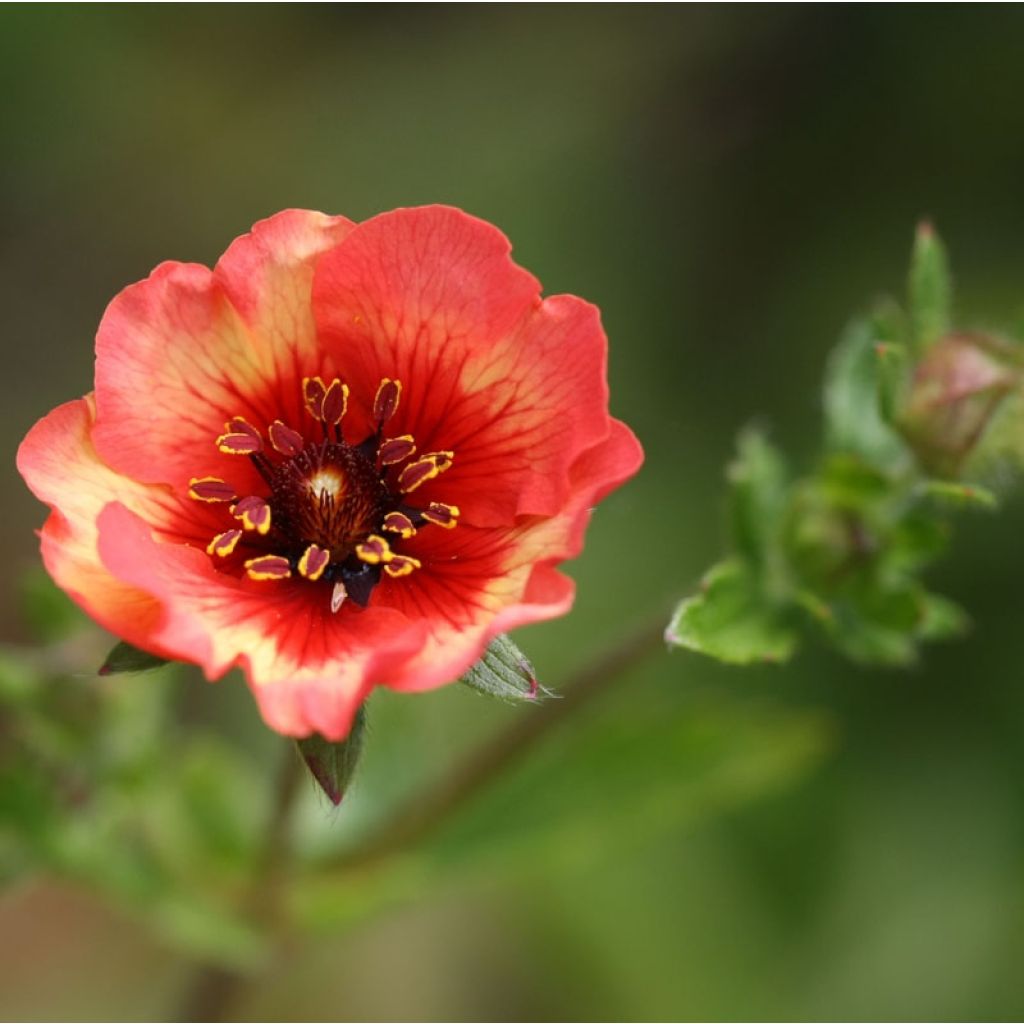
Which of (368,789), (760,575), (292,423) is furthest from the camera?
(368,789)

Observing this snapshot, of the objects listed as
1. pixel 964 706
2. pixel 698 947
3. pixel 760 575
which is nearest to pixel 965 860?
pixel 964 706

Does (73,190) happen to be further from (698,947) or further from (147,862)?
(698,947)

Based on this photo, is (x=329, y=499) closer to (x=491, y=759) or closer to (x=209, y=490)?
(x=209, y=490)

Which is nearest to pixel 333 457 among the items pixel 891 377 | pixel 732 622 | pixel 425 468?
pixel 425 468

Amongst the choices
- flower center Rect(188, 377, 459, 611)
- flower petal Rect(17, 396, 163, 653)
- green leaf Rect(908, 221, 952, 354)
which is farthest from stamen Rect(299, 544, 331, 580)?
green leaf Rect(908, 221, 952, 354)

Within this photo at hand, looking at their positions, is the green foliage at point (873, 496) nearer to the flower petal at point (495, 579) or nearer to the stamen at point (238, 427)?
the flower petal at point (495, 579)

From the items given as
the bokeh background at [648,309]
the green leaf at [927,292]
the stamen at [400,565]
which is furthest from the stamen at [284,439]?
the bokeh background at [648,309]
